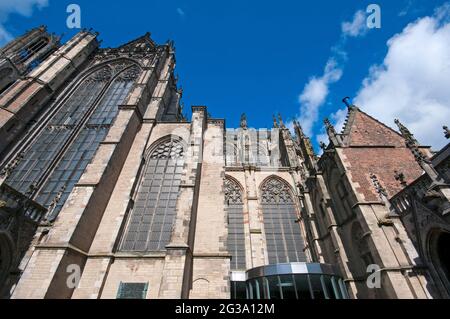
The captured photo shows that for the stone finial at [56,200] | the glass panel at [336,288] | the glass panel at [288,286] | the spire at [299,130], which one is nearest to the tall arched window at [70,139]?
the stone finial at [56,200]

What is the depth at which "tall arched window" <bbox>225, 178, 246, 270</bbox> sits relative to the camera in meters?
14.5

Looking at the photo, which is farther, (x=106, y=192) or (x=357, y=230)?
(x=357, y=230)

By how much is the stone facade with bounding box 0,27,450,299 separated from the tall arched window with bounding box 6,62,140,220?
9 centimetres

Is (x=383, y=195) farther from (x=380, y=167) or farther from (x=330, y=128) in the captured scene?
(x=330, y=128)

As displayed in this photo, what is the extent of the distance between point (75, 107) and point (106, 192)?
33.4 feet

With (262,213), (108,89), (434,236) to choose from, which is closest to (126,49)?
(108,89)

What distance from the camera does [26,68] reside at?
21359mm

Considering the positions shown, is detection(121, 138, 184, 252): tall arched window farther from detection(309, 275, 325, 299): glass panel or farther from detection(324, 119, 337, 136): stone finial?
detection(324, 119, 337, 136): stone finial

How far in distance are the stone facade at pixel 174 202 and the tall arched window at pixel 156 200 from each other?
67mm

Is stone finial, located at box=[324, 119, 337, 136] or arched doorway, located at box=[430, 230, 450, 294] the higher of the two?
stone finial, located at box=[324, 119, 337, 136]

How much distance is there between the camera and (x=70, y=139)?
46.3ft

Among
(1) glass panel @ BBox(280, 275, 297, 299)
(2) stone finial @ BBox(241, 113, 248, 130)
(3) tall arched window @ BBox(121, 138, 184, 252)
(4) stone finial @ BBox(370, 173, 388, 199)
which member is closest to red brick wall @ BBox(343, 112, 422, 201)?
(4) stone finial @ BBox(370, 173, 388, 199)

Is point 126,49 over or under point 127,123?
over
